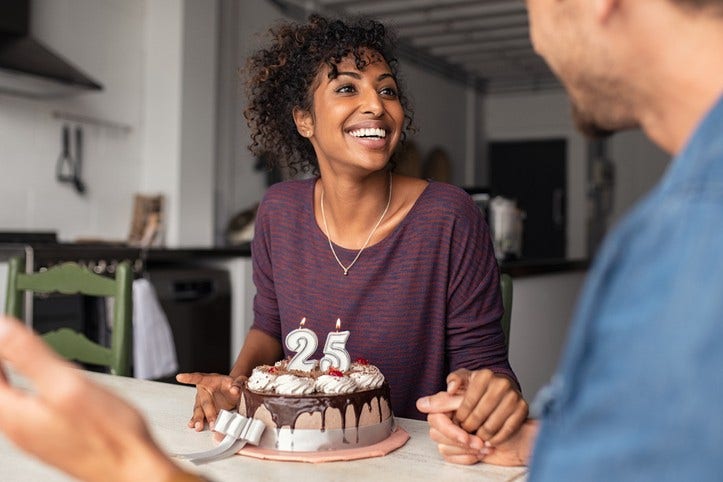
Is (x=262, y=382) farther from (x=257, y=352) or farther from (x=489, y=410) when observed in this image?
(x=257, y=352)

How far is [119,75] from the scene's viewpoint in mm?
4660

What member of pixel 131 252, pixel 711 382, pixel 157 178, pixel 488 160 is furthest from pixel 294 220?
pixel 488 160

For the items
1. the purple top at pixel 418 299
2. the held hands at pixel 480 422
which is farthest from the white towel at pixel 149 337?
the held hands at pixel 480 422

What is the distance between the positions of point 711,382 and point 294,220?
55.7 inches

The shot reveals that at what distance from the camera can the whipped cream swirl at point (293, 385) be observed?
1.03m

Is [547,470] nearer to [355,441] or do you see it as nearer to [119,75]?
[355,441]

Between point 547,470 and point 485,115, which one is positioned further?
point 485,115

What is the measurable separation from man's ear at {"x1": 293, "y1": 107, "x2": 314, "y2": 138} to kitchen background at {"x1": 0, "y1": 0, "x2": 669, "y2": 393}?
1.79 metres

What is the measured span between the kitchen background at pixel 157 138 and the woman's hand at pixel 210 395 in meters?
2.19

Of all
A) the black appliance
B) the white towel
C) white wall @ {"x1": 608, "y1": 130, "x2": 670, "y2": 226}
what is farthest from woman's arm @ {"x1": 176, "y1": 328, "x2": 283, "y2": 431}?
white wall @ {"x1": 608, "y1": 130, "x2": 670, "y2": 226}

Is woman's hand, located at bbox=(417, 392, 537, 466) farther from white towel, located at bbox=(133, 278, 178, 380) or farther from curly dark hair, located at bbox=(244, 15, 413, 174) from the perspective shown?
white towel, located at bbox=(133, 278, 178, 380)

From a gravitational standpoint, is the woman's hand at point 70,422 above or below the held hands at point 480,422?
above

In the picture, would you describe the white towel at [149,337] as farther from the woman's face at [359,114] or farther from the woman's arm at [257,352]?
the woman's face at [359,114]

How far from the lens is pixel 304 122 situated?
1.81 meters
